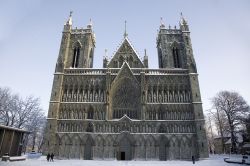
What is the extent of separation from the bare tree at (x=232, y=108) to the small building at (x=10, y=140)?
36084 mm

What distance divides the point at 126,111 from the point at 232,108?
69.7ft

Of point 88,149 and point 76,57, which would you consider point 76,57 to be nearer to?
point 76,57

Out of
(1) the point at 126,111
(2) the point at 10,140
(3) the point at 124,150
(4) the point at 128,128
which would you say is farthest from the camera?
(1) the point at 126,111

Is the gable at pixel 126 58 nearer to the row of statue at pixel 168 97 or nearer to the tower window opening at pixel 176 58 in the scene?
the row of statue at pixel 168 97

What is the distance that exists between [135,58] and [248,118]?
23705mm

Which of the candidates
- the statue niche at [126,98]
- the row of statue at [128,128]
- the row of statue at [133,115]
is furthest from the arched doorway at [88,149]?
the statue niche at [126,98]

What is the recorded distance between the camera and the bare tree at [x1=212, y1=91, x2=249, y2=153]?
37.6 m

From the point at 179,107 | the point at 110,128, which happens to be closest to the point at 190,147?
the point at 179,107

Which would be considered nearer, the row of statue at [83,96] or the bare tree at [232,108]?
the row of statue at [83,96]

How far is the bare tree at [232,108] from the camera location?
3757cm

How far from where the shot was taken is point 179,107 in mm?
33344

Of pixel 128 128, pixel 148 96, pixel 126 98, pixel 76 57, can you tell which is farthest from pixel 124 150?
pixel 76 57

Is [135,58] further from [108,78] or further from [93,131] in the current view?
[93,131]

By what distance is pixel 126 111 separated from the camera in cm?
3375
